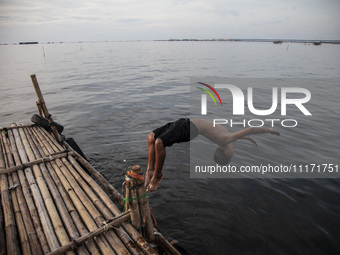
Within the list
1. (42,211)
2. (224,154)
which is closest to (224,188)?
(224,154)

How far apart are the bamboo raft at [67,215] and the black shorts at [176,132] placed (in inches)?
62.9

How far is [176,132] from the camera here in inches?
199

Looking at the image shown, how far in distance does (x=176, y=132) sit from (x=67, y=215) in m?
2.78

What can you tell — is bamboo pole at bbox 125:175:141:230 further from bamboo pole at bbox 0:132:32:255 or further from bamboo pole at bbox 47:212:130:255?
bamboo pole at bbox 0:132:32:255

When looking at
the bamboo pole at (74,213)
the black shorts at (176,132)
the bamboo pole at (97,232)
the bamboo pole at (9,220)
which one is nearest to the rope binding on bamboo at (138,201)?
the bamboo pole at (97,232)

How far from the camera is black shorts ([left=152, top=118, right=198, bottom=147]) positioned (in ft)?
16.1

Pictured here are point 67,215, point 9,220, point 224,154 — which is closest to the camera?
point 9,220

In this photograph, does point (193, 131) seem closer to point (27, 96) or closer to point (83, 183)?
point (83, 183)

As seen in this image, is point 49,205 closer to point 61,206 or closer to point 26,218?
point 61,206

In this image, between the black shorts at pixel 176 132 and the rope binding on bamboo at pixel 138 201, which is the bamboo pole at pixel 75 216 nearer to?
the rope binding on bamboo at pixel 138 201

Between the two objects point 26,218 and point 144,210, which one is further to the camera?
point 26,218

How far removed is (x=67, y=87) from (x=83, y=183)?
19609 millimetres

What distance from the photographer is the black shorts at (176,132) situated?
4902 millimetres

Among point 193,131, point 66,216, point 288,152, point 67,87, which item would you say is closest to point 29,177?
point 66,216
